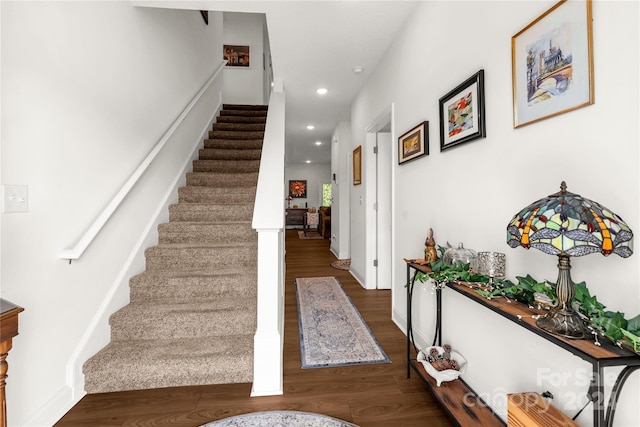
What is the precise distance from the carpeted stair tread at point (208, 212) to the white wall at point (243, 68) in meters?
4.27

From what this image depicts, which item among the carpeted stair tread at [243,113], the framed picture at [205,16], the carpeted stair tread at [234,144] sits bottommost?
the carpeted stair tread at [234,144]

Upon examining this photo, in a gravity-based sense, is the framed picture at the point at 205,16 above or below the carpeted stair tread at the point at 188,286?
above

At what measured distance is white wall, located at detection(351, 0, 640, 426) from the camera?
898 mm

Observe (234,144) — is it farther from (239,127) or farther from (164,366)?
(164,366)

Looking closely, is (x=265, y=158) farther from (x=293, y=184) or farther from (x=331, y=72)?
(x=293, y=184)

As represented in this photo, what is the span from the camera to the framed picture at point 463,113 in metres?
1.54

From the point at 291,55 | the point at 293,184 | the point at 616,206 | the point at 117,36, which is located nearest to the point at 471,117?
the point at 616,206

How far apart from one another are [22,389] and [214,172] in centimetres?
269

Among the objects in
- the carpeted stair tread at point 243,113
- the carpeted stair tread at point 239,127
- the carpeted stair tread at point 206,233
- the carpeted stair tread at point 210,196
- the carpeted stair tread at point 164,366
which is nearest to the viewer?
the carpeted stair tread at point 164,366

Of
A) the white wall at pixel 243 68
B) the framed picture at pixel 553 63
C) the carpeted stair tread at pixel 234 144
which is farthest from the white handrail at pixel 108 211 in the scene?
the white wall at pixel 243 68

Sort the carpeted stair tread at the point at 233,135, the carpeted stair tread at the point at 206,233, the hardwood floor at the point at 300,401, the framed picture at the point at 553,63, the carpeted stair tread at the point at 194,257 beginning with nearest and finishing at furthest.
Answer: the framed picture at the point at 553,63 → the hardwood floor at the point at 300,401 → the carpeted stair tread at the point at 194,257 → the carpeted stair tread at the point at 206,233 → the carpeted stair tread at the point at 233,135

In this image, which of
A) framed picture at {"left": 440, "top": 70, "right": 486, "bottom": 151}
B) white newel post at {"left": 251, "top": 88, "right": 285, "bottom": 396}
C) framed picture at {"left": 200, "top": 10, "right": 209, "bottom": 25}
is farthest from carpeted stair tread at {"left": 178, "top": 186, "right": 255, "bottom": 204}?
framed picture at {"left": 200, "top": 10, "right": 209, "bottom": 25}

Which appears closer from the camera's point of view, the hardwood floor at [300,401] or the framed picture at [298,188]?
the hardwood floor at [300,401]

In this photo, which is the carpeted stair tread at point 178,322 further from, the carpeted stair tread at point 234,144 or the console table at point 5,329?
the carpeted stair tread at point 234,144
